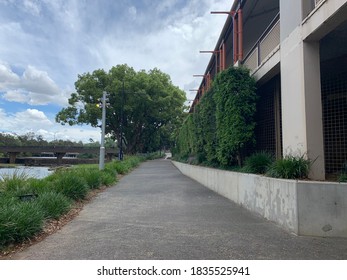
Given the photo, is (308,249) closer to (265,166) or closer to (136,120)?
(265,166)

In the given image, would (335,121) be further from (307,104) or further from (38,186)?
(38,186)

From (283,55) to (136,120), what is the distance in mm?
32104

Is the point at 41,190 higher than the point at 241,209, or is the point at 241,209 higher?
the point at 41,190

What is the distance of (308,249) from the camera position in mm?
4492

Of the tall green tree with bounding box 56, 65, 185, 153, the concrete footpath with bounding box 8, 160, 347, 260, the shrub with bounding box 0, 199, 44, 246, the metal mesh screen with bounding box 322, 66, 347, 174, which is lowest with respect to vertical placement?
the concrete footpath with bounding box 8, 160, 347, 260

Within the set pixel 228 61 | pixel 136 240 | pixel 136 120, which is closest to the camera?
pixel 136 240

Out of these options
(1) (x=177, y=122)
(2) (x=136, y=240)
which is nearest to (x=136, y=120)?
(1) (x=177, y=122)

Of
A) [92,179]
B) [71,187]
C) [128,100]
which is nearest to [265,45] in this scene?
[71,187]

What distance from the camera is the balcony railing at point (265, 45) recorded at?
873 centimetres

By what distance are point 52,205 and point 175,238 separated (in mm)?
2968

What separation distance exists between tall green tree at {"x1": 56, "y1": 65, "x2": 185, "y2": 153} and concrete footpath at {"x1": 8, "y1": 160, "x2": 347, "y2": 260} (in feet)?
86.4

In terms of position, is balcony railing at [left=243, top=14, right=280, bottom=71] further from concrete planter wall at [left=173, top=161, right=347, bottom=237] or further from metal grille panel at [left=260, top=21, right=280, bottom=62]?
concrete planter wall at [left=173, top=161, right=347, bottom=237]

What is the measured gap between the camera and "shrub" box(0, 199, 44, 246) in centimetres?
456

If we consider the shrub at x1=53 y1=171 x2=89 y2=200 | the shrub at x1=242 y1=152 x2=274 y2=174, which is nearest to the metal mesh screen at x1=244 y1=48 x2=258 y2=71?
the shrub at x1=242 y1=152 x2=274 y2=174
